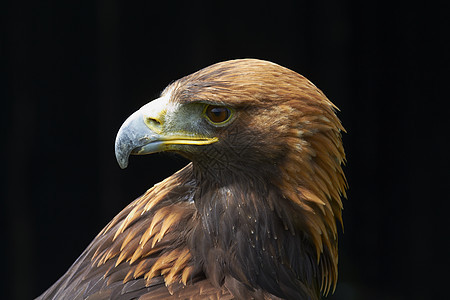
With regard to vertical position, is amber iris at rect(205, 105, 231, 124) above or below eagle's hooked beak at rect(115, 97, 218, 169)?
above

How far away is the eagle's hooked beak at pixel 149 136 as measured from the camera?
88.6 inches

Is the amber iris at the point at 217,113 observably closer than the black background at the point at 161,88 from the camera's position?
Yes

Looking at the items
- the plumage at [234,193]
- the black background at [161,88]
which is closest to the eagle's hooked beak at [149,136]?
the plumage at [234,193]

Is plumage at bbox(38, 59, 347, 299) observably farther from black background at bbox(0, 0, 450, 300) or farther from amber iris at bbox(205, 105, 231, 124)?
black background at bbox(0, 0, 450, 300)

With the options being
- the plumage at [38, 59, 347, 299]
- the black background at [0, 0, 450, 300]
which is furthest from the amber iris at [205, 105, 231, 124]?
the black background at [0, 0, 450, 300]

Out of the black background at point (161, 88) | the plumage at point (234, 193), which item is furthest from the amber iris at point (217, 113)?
the black background at point (161, 88)

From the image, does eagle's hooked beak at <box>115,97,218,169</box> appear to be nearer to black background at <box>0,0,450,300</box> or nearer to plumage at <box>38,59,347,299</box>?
plumage at <box>38,59,347,299</box>

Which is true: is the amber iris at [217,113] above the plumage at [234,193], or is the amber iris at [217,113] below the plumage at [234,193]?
above

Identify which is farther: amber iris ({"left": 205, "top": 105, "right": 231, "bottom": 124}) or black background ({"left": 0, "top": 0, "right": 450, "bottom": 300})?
black background ({"left": 0, "top": 0, "right": 450, "bottom": 300})

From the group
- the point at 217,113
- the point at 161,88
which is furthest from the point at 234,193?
the point at 161,88

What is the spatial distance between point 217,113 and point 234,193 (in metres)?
0.29

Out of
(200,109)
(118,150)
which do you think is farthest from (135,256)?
(200,109)

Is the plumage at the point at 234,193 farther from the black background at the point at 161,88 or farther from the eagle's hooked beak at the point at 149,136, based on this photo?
the black background at the point at 161,88

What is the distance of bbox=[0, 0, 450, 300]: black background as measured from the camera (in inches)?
201
